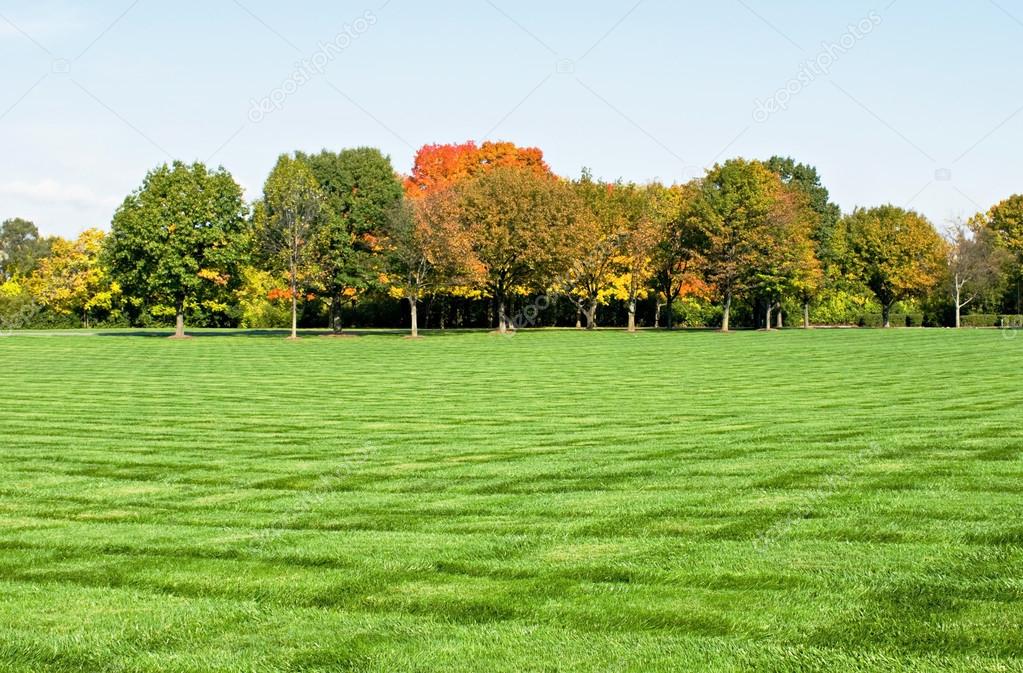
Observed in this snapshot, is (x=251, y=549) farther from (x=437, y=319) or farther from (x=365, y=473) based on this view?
(x=437, y=319)

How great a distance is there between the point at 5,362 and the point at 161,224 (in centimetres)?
2638

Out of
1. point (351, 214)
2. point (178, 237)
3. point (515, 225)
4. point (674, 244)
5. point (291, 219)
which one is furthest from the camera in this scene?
point (674, 244)

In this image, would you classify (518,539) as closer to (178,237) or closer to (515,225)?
(515,225)

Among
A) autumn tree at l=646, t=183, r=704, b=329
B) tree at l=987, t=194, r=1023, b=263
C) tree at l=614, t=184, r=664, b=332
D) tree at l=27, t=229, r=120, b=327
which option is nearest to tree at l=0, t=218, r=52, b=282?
tree at l=27, t=229, r=120, b=327

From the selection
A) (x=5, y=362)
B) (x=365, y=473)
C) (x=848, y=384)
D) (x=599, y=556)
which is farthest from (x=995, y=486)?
(x=5, y=362)

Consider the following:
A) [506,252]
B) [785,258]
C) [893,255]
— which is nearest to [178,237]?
[506,252]

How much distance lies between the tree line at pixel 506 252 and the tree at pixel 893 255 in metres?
0.20

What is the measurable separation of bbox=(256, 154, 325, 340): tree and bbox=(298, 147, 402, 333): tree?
3.14ft

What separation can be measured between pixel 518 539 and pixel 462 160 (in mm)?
90353

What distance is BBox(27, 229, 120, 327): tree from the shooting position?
9088 cm

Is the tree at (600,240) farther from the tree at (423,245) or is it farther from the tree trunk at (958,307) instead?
the tree trunk at (958,307)

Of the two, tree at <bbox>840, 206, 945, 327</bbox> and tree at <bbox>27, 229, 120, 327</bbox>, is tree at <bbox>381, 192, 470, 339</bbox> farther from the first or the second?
tree at <bbox>840, 206, 945, 327</bbox>

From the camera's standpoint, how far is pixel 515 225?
6812cm

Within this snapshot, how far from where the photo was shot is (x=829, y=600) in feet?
21.6
